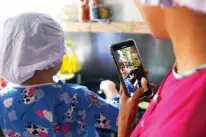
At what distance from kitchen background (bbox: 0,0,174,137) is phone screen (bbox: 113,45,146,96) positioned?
0.43 m

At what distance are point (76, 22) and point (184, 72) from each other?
1.06m

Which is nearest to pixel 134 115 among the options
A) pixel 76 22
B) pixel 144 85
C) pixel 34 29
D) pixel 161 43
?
pixel 144 85

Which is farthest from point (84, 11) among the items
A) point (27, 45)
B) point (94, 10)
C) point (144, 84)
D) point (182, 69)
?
point (182, 69)

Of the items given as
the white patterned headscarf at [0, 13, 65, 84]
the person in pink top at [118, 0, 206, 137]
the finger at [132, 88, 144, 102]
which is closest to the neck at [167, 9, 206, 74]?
the person in pink top at [118, 0, 206, 137]

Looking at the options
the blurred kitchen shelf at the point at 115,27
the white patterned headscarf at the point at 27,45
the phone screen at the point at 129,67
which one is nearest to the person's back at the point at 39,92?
the white patterned headscarf at the point at 27,45

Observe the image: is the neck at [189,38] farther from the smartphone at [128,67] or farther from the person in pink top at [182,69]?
the smartphone at [128,67]

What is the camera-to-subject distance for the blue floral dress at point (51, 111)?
0.94 meters

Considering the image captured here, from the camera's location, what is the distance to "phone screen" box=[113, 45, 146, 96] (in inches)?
32.9

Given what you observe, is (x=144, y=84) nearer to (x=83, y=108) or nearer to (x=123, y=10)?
(x=83, y=108)

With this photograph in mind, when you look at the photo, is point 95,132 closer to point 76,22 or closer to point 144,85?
point 144,85

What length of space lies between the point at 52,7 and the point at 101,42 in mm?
333

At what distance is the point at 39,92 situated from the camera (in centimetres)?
95

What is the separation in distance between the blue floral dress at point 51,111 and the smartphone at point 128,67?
18 centimetres

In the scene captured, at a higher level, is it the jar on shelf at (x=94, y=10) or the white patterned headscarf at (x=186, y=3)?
the white patterned headscarf at (x=186, y=3)
